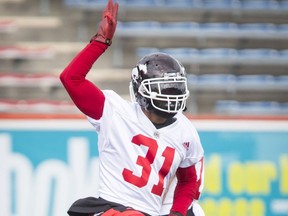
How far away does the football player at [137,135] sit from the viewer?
3.61 meters

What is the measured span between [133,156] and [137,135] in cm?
11

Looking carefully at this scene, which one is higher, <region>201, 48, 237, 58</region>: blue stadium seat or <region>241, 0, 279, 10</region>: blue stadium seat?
<region>241, 0, 279, 10</region>: blue stadium seat

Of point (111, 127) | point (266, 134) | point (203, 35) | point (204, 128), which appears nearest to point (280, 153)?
point (266, 134)

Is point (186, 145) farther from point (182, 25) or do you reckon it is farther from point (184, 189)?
point (182, 25)

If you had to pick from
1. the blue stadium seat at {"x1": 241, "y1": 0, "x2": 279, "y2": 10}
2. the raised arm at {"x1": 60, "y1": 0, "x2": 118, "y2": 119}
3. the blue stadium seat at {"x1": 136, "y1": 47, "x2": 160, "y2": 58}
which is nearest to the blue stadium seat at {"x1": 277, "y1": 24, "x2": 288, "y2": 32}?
the blue stadium seat at {"x1": 241, "y1": 0, "x2": 279, "y2": 10}

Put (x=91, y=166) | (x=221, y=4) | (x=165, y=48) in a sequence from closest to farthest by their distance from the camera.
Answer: (x=91, y=166) → (x=165, y=48) → (x=221, y=4)

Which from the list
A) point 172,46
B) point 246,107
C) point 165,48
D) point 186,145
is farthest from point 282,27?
point 186,145

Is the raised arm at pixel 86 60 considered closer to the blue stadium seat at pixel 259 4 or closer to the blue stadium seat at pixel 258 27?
the blue stadium seat at pixel 258 27

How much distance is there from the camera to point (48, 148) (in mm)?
6074

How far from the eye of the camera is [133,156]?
366 centimetres

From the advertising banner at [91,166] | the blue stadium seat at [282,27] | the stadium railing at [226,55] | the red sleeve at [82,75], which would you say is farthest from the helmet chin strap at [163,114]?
the blue stadium seat at [282,27]

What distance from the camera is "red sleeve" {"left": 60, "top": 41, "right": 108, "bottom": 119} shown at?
349 cm

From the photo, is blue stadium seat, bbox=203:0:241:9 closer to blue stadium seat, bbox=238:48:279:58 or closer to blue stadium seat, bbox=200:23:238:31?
blue stadium seat, bbox=200:23:238:31

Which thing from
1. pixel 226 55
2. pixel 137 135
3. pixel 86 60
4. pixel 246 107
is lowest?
pixel 246 107
